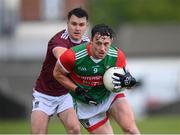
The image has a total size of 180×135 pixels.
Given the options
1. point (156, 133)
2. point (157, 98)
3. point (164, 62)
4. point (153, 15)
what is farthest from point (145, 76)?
point (153, 15)

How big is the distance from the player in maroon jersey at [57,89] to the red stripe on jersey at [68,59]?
1.32ft

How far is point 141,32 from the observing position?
5656 centimetres

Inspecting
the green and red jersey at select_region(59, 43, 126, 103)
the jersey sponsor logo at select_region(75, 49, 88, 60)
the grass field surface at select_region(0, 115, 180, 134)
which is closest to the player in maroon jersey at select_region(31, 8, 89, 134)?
the green and red jersey at select_region(59, 43, 126, 103)

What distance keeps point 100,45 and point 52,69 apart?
141 cm

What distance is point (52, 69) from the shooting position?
13.4m

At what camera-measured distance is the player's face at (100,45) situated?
479 inches

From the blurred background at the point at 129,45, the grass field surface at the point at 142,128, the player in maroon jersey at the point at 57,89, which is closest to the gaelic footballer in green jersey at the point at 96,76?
the player in maroon jersey at the point at 57,89

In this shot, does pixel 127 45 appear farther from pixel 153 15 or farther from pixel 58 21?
pixel 153 15

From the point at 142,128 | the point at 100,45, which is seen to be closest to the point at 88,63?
the point at 100,45

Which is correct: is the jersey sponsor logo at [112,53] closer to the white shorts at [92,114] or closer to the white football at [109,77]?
the white football at [109,77]

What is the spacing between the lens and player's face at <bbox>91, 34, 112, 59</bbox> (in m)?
12.2

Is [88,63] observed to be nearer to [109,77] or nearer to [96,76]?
[96,76]

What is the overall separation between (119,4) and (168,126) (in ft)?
174

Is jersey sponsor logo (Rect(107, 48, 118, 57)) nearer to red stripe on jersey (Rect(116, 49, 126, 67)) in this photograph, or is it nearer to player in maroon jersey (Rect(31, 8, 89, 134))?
red stripe on jersey (Rect(116, 49, 126, 67))
